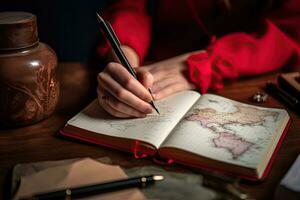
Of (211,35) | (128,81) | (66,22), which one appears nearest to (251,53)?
(211,35)

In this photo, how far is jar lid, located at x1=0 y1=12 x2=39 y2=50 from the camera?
0.80 meters

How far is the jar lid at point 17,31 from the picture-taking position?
797 mm

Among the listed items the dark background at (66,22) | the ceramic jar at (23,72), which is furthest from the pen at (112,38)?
the dark background at (66,22)

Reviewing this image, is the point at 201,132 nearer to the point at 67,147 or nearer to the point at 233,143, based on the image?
the point at 233,143

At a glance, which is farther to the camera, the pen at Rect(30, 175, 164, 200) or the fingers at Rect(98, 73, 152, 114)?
the fingers at Rect(98, 73, 152, 114)

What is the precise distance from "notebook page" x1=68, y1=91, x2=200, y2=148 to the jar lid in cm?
19

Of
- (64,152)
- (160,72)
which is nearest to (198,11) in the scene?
(160,72)

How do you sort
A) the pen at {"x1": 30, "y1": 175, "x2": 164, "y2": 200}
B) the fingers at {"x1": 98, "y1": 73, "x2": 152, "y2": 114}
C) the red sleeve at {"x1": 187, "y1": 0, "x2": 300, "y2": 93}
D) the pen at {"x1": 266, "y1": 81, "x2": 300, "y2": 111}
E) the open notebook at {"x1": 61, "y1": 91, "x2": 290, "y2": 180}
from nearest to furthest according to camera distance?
the pen at {"x1": 30, "y1": 175, "x2": 164, "y2": 200} → the open notebook at {"x1": 61, "y1": 91, "x2": 290, "y2": 180} → the fingers at {"x1": 98, "y1": 73, "x2": 152, "y2": 114} → the pen at {"x1": 266, "y1": 81, "x2": 300, "y2": 111} → the red sleeve at {"x1": 187, "y1": 0, "x2": 300, "y2": 93}

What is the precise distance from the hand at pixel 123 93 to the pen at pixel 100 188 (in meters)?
0.24

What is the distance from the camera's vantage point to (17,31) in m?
0.81

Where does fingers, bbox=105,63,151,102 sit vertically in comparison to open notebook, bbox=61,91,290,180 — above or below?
above

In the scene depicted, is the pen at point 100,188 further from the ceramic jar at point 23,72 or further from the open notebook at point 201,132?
the ceramic jar at point 23,72

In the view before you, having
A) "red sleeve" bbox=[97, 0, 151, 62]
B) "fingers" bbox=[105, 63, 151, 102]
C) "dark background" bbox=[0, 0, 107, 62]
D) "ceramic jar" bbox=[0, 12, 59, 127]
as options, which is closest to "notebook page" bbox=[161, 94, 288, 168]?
"fingers" bbox=[105, 63, 151, 102]

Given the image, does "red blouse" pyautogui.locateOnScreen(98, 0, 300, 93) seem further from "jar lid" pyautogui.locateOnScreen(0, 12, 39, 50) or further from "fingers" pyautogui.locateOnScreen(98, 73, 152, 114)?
"jar lid" pyautogui.locateOnScreen(0, 12, 39, 50)
